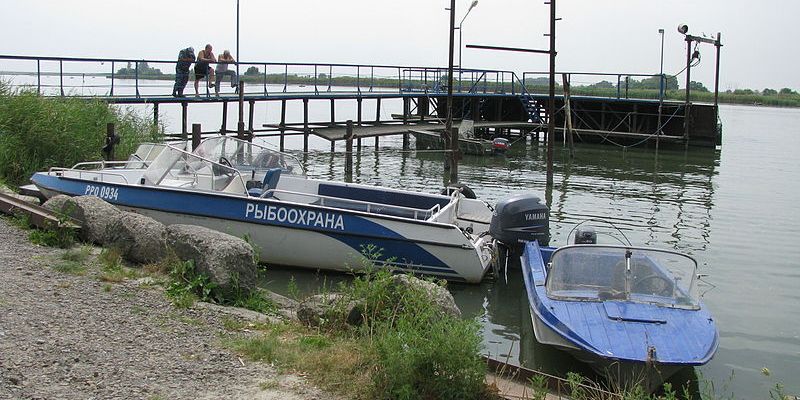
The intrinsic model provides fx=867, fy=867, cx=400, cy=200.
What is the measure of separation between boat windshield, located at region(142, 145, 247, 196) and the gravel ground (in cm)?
475

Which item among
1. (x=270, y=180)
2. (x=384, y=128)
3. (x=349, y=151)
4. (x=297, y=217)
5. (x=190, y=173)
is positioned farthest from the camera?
(x=384, y=128)

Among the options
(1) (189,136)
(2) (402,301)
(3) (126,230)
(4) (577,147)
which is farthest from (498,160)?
(2) (402,301)

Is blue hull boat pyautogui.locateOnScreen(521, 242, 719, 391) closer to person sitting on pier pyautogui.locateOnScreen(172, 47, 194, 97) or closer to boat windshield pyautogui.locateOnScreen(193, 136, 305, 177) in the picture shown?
boat windshield pyautogui.locateOnScreen(193, 136, 305, 177)

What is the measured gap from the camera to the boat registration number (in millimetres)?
13586

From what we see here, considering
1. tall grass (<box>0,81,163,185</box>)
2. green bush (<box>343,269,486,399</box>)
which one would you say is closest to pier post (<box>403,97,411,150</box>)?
tall grass (<box>0,81,163,185</box>)

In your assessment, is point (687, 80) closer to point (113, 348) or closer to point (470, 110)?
point (470, 110)

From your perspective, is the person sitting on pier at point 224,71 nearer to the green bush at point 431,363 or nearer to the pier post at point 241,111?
the pier post at point 241,111

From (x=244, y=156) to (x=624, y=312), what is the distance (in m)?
8.01

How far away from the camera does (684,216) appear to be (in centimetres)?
2053

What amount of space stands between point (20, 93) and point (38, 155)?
199 centimetres

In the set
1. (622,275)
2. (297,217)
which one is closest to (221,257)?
(297,217)

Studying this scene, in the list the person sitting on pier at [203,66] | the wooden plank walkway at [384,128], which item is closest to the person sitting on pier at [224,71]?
the person sitting on pier at [203,66]

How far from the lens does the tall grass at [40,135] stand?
16672 millimetres

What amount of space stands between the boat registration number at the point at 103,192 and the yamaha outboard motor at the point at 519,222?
592 cm
